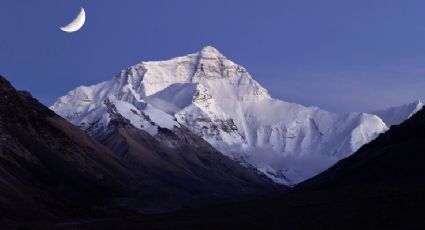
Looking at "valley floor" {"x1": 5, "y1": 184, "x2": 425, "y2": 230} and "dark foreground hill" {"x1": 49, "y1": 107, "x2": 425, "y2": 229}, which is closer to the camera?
"valley floor" {"x1": 5, "y1": 184, "x2": 425, "y2": 230}

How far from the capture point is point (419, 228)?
6028cm

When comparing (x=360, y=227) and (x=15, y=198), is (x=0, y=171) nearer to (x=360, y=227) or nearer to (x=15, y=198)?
(x=15, y=198)

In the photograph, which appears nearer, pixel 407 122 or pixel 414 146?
pixel 414 146

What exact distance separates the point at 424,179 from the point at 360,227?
4471cm

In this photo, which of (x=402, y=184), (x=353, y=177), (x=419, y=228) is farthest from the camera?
(x=353, y=177)

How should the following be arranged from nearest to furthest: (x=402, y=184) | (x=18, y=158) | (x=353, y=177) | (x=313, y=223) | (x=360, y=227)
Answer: (x=360, y=227)
(x=313, y=223)
(x=402, y=184)
(x=353, y=177)
(x=18, y=158)

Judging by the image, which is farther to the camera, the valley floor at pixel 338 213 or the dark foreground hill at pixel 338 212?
the dark foreground hill at pixel 338 212

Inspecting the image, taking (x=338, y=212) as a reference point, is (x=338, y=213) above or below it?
below

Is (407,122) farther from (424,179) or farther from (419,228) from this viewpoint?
(419,228)

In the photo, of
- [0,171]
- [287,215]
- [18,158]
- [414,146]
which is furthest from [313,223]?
[18,158]

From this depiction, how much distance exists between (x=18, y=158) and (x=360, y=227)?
131814 mm

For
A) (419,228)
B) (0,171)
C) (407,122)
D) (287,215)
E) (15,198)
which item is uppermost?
(407,122)

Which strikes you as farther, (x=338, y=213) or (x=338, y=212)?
(x=338, y=212)

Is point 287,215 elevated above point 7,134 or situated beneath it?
situated beneath
